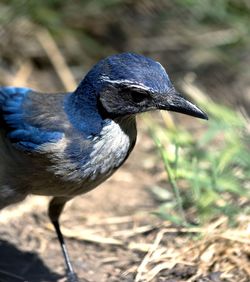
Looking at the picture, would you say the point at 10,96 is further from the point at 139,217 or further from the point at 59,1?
the point at 59,1

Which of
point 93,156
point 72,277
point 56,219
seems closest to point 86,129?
point 93,156

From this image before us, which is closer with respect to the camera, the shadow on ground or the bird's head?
the bird's head

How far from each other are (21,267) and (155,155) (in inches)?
84.6

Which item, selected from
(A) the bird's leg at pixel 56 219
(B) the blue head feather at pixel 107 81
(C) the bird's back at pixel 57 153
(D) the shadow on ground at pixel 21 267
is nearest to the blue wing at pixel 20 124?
(C) the bird's back at pixel 57 153

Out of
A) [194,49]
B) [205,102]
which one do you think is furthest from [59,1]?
[205,102]

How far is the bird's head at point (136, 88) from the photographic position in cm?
433

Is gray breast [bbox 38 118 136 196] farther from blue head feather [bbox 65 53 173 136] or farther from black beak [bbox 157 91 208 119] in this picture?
black beak [bbox 157 91 208 119]

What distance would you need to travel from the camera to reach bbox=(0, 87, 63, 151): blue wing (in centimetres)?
449

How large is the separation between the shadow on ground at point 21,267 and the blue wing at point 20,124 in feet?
2.99

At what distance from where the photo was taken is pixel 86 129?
14.8ft

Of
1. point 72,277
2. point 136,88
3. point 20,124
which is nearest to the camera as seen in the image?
point 136,88

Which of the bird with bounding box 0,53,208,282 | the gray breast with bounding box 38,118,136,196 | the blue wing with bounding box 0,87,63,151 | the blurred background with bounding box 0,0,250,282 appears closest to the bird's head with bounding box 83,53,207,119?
the bird with bounding box 0,53,208,282

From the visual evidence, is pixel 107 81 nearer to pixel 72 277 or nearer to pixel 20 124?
pixel 20 124

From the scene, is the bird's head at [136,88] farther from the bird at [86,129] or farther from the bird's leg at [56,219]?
the bird's leg at [56,219]
